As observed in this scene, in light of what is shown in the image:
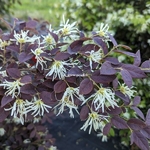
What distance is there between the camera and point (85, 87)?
0.96 m

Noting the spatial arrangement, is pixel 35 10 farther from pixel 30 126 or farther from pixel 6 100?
pixel 6 100

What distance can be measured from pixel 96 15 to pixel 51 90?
159 centimetres

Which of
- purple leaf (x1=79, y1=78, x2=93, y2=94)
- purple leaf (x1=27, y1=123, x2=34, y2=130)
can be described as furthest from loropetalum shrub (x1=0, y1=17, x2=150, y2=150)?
purple leaf (x1=27, y1=123, x2=34, y2=130)

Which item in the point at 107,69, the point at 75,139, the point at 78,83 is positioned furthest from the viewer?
the point at 75,139

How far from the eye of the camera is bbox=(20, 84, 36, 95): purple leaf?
3.33 ft

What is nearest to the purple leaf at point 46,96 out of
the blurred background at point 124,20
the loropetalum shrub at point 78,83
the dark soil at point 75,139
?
the loropetalum shrub at point 78,83

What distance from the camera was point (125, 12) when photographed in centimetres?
223

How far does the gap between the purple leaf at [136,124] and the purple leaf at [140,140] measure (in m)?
0.02

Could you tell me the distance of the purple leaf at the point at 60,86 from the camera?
3.26ft

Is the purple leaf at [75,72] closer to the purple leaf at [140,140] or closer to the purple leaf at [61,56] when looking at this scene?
the purple leaf at [61,56]

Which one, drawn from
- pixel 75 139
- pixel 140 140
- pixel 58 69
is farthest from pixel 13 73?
pixel 75 139

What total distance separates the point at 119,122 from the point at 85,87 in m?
0.20

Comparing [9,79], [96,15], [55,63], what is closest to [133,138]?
[55,63]

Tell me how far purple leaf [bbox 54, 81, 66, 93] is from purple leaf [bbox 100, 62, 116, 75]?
6.1 inches
